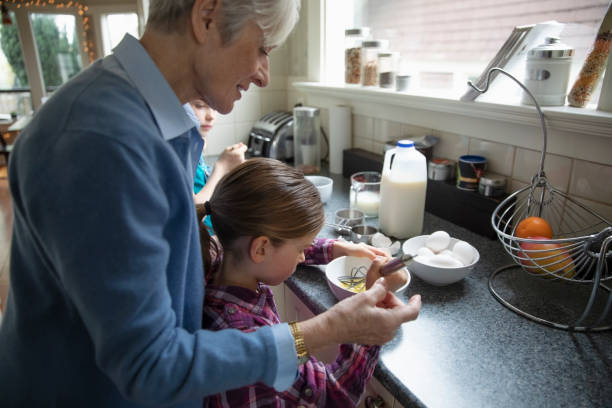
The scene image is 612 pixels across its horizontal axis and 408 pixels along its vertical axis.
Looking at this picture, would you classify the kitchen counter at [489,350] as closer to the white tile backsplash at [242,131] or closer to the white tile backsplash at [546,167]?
the white tile backsplash at [546,167]

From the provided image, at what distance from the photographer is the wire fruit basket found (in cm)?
79

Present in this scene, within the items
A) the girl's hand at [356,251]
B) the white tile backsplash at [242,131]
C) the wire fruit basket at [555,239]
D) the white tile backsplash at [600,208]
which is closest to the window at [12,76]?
the white tile backsplash at [242,131]

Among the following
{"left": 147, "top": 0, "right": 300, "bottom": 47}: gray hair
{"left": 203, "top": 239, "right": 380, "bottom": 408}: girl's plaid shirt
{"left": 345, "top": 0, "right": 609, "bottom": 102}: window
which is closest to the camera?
{"left": 147, "top": 0, "right": 300, "bottom": 47}: gray hair

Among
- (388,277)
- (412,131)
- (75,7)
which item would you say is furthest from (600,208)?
(75,7)

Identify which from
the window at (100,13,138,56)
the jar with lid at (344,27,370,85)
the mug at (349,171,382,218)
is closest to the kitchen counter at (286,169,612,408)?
the mug at (349,171,382,218)

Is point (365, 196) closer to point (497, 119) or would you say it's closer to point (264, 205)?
point (497, 119)

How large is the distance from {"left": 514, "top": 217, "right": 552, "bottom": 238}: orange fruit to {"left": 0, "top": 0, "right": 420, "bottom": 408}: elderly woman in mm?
454

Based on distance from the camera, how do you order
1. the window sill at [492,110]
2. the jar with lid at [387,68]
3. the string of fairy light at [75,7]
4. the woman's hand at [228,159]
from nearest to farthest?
the window sill at [492,110] < the woman's hand at [228,159] < the jar with lid at [387,68] < the string of fairy light at [75,7]

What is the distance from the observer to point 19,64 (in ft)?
22.0

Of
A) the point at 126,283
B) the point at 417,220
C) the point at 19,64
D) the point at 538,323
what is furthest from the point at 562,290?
the point at 19,64

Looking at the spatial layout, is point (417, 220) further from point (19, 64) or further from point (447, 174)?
point (19, 64)

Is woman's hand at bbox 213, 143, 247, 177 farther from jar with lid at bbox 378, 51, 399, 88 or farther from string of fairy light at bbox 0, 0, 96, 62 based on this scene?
string of fairy light at bbox 0, 0, 96, 62

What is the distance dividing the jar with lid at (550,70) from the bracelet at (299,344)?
33.4 inches

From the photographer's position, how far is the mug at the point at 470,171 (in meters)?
1.17
